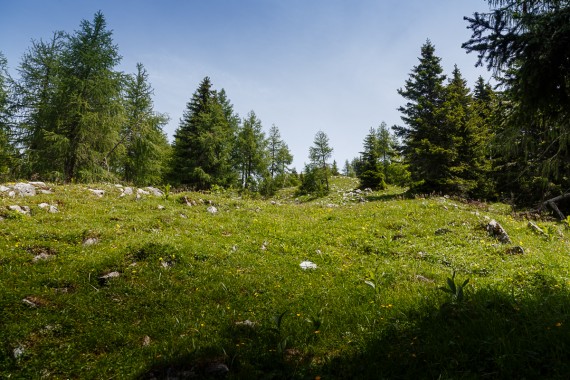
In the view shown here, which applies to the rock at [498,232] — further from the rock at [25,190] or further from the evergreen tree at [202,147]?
the evergreen tree at [202,147]

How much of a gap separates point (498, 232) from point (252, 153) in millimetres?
30342

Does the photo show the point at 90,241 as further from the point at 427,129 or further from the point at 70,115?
the point at 427,129

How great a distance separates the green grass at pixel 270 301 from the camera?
4.07 metres

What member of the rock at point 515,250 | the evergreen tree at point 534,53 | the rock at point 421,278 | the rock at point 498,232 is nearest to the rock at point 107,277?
the rock at point 421,278

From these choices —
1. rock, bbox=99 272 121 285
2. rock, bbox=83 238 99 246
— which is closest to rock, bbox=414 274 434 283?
rock, bbox=99 272 121 285

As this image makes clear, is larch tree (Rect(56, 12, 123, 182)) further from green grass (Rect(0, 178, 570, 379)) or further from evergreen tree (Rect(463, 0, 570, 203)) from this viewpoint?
evergreen tree (Rect(463, 0, 570, 203))

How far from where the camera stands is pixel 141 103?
28812mm

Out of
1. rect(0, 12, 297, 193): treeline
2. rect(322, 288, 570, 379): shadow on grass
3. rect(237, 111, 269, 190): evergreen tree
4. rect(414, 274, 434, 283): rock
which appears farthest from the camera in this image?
rect(237, 111, 269, 190): evergreen tree

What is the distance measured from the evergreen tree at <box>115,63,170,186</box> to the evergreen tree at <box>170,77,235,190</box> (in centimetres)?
284

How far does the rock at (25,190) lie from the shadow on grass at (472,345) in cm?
1425

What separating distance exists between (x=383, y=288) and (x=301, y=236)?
446 cm

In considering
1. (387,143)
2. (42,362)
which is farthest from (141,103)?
(387,143)

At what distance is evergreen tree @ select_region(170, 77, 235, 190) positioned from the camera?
3009 centimetres

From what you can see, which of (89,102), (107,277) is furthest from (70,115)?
(107,277)
